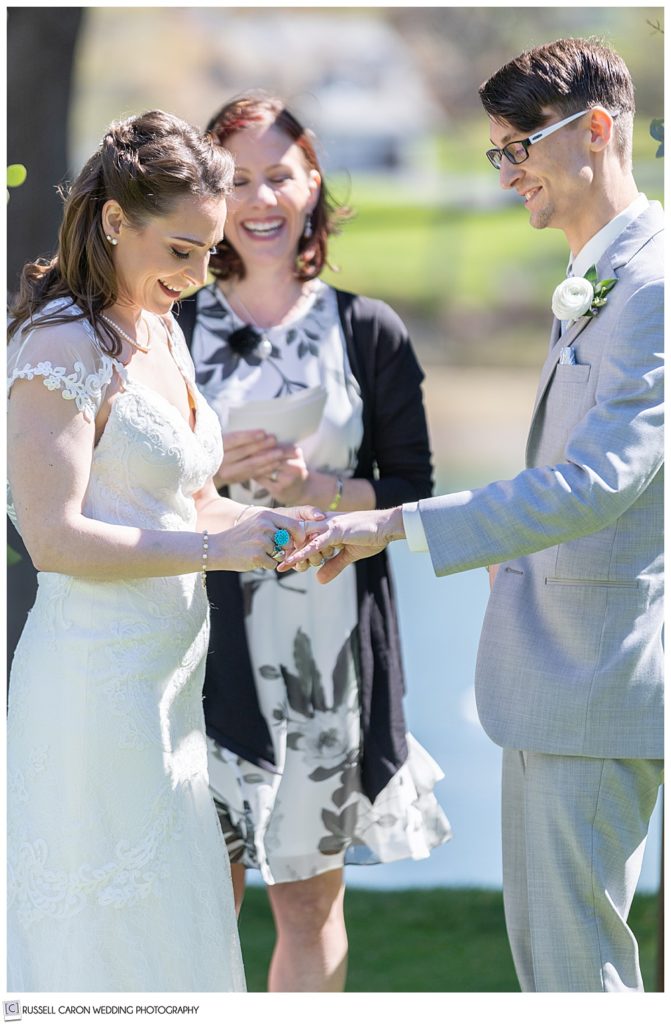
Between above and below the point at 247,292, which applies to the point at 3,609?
below

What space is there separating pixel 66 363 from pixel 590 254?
1133 millimetres

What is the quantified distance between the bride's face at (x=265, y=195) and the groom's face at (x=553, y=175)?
2.69ft

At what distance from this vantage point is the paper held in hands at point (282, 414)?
3459mm

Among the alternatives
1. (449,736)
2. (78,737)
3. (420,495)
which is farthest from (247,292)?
(449,736)

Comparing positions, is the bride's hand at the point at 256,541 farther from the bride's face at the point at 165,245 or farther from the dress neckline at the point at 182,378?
the bride's face at the point at 165,245

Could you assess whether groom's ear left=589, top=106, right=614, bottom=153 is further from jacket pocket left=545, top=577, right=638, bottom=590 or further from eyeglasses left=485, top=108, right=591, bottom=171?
jacket pocket left=545, top=577, right=638, bottom=590

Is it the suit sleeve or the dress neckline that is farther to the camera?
the dress neckline

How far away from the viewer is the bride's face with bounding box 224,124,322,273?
11.4ft

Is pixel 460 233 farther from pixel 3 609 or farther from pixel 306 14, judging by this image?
pixel 3 609

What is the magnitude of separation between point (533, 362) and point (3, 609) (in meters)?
17.9

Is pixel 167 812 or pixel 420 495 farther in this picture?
pixel 420 495

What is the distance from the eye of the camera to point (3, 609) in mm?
3129

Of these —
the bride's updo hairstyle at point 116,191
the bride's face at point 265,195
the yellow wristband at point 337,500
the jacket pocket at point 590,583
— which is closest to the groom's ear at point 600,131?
the bride's updo hairstyle at point 116,191

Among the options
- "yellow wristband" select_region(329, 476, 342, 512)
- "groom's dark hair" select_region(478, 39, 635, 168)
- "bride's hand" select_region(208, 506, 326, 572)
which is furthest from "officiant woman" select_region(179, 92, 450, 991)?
"groom's dark hair" select_region(478, 39, 635, 168)
